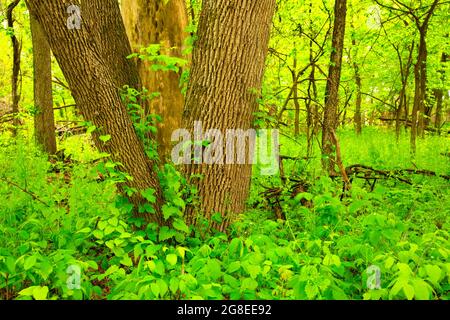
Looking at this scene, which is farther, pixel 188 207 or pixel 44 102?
pixel 44 102

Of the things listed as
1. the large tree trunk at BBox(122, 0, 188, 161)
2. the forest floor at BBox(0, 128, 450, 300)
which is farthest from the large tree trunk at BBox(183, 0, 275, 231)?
the large tree trunk at BBox(122, 0, 188, 161)

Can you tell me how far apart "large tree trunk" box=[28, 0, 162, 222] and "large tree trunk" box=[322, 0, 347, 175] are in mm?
3251

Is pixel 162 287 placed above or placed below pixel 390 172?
below

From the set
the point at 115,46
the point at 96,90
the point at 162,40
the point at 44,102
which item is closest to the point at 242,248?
the point at 96,90

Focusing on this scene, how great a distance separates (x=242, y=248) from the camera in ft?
9.47

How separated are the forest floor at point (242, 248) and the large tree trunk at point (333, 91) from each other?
1.53ft

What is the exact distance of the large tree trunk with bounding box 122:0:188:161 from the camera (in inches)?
215

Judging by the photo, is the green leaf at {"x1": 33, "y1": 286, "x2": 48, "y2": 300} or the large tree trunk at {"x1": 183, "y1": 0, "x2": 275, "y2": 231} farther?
the large tree trunk at {"x1": 183, "y1": 0, "x2": 275, "y2": 231}

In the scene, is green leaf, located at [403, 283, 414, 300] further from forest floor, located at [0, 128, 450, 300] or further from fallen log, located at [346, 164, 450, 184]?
fallen log, located at [346, 164, 450, 184]

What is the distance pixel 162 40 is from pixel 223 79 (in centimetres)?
207

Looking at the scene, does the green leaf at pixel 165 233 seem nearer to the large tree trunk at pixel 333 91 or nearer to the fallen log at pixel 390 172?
the large tree trunk at pixel 333 91

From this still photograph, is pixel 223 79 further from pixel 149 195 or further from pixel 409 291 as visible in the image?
pixel 409 291

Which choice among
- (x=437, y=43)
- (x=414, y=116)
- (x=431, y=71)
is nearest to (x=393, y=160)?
(x=414, y=116)

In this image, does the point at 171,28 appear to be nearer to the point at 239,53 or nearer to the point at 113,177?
the point at 239,53
